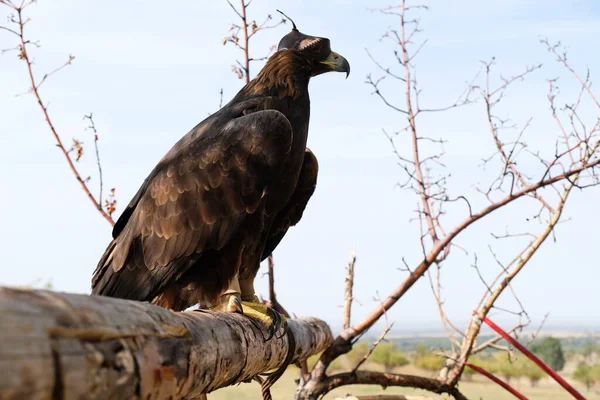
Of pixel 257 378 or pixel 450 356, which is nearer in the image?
pixel 257 378

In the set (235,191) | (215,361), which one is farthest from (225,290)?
(215,361)

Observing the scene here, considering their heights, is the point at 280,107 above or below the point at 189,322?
above

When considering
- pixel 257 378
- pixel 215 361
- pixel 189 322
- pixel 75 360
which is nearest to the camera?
pixel 75 360

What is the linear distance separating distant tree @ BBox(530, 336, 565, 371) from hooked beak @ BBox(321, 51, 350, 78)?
4357 mm

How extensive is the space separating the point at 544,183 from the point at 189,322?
351 cm

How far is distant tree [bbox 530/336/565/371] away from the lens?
739 centimetres

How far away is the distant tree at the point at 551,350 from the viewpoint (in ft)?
24.2

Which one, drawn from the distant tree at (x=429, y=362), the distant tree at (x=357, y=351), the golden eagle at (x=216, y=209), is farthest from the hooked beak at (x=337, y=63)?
the distant tree at (x=429, y=362)

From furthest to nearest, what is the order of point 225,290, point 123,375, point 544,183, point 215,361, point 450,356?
point 450,356 → point 544,183 → point 225,290 → point 215,361 → point 123,375

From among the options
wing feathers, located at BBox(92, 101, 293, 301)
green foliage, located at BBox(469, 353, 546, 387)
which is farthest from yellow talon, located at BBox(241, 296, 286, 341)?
green foliage, located at BBox(469, 353, 546, 387)

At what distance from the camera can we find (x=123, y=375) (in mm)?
1491

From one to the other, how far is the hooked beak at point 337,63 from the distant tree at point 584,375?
177 inches

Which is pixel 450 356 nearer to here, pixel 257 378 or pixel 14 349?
pixel 257 378

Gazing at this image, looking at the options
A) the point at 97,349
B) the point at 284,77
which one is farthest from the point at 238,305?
the point at 97,349
